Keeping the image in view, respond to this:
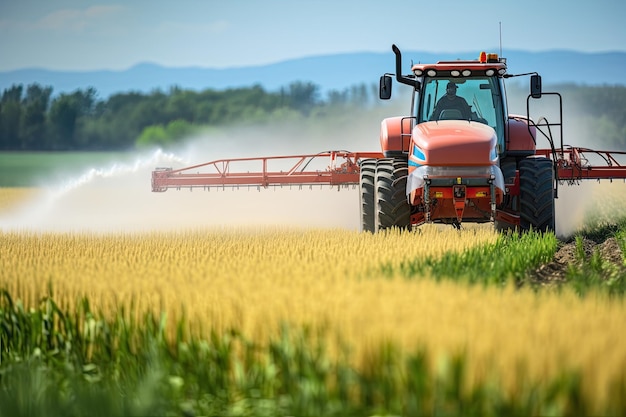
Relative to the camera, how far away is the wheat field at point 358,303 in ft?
14.9

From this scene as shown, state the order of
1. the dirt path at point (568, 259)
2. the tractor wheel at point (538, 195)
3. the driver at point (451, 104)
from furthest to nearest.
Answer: the driver at point (451, 104) < the tractor wheel at point (538, 195) < the dirt path at point (568, 259)

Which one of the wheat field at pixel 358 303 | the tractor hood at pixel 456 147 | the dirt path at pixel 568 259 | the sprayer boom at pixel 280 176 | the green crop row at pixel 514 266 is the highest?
the tractor hood at pixel 456 147

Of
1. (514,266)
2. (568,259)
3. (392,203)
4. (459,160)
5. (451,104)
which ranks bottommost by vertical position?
(568,259)

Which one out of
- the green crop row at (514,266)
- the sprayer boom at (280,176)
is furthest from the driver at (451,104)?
the sprayer boom at (280,176)

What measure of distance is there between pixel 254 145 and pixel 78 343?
28416 millimetres

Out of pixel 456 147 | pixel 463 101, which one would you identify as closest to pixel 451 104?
pixel 463 101

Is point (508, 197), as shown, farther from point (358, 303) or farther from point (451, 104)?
point (358, 303)

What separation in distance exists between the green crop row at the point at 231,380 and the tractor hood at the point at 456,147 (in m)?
5.95

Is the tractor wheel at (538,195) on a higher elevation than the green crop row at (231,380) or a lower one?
higher

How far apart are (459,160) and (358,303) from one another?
21.0 feet

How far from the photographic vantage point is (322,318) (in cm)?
538

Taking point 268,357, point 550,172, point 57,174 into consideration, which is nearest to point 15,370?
point 268,357

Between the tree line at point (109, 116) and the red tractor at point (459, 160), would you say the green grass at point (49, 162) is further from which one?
the red tractor at point (459, 160)

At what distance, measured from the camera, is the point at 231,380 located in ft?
17.8
